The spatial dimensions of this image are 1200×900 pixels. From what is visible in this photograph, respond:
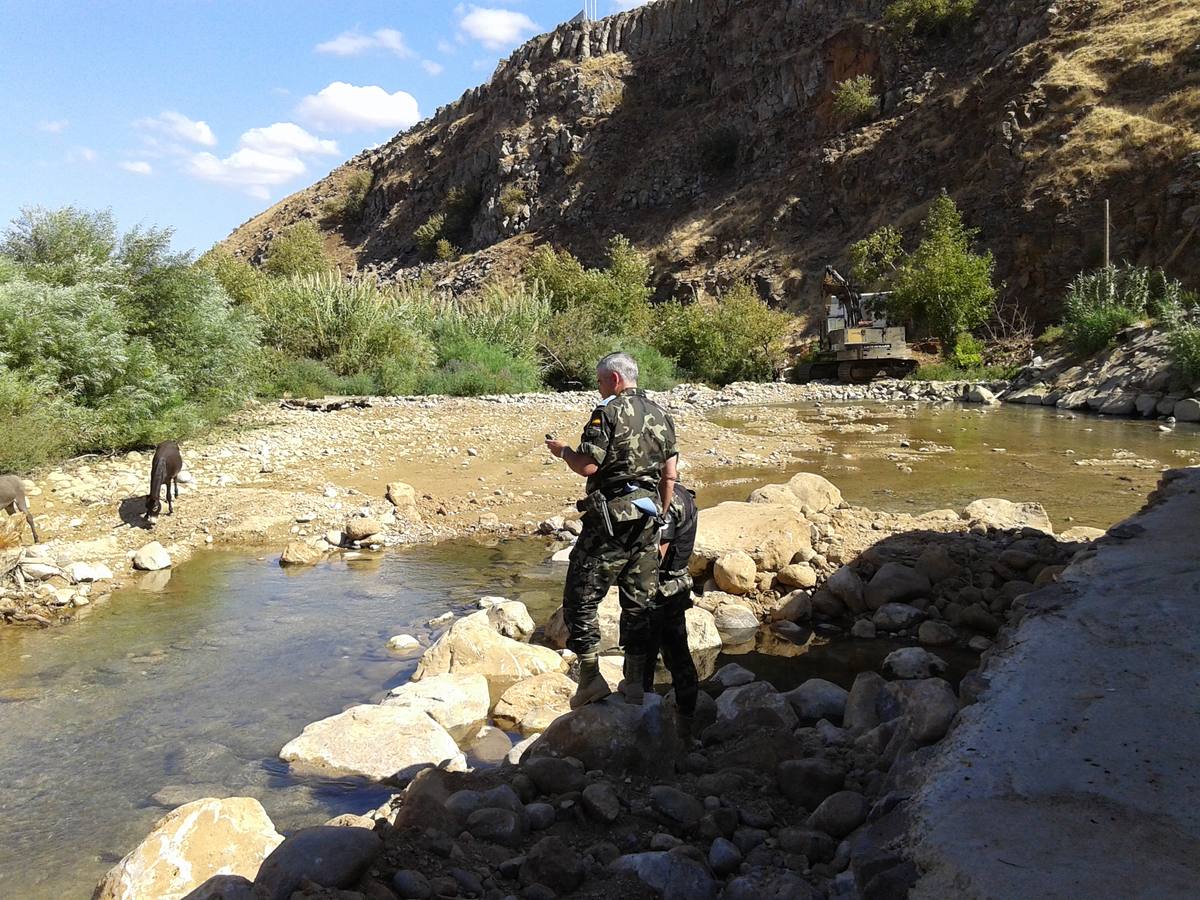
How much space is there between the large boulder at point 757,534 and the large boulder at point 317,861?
5.01 metres

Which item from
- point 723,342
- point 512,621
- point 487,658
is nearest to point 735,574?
point 512,621

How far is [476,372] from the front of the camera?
23844mm

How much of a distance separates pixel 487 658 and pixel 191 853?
2791mm

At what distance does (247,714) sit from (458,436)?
10.4m

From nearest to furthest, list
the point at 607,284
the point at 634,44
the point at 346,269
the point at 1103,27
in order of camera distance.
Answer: the point at 607,284
the point at 1103,27
the point at 634,44
the point at 346,269

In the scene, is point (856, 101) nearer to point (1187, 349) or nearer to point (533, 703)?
point (1187, 349)

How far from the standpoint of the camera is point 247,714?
5383 millimetres

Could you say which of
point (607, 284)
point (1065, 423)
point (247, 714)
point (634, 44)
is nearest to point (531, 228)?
point (634, 44)

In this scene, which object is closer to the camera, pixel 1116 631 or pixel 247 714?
pixel 1116 631

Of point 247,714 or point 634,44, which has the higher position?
point 634,44

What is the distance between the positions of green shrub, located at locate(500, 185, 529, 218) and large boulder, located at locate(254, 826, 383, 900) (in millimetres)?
61816

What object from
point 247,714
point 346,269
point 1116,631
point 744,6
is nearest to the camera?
point 1116,631

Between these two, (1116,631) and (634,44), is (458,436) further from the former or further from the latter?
(634,44)

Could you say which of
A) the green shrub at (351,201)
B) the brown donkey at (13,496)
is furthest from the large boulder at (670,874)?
the green shrub at (351,201)
